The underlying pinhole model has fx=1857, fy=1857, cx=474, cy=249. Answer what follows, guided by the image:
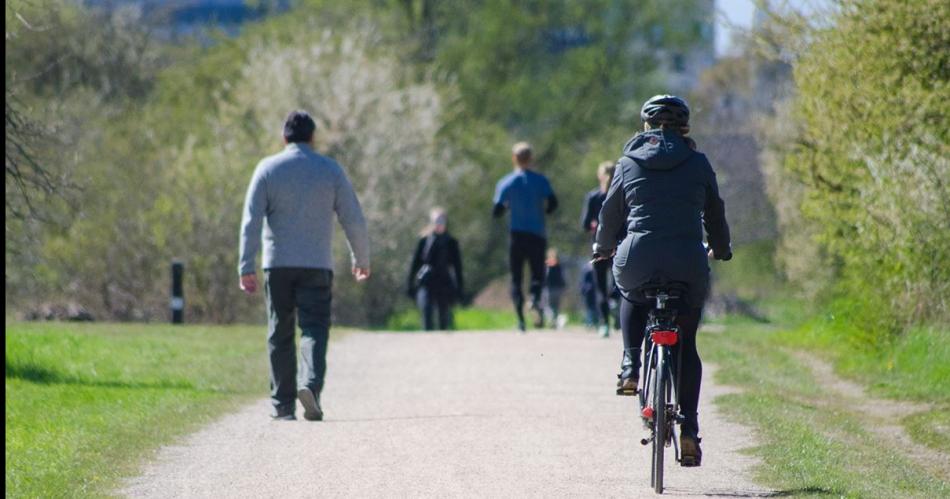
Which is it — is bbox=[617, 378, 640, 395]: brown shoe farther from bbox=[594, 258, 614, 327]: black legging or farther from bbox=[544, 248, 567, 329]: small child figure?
bbox=[544, 248, 567, 329]: small child figure

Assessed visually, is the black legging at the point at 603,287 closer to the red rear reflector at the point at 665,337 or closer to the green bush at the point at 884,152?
the green bush at the point at 884,152

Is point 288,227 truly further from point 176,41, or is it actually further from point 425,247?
point 176,41

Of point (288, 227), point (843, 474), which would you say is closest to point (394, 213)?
point (288, 227)

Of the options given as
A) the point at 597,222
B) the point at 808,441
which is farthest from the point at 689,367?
the point at 597,222

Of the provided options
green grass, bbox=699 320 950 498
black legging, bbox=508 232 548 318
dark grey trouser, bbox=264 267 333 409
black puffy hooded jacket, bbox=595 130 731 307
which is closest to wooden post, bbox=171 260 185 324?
black legging, bbox=508 232 548 318

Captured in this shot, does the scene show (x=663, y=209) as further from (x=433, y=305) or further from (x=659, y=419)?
(x=433, y=305)

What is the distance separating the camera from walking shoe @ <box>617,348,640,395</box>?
9.12m

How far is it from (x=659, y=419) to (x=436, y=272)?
1578 centimetres

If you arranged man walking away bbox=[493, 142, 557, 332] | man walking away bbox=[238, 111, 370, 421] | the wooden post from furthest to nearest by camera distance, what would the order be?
the wooden post < man walking away bbox=[493, 142, 557, 332] < man walking away bbox=[238, 111, 370, 421]

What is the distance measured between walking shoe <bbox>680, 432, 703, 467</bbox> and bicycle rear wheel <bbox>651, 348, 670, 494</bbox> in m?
0.14

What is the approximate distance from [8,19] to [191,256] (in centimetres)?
1524

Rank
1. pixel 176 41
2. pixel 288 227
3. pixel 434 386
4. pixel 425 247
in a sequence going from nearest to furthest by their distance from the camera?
pixel 288 227 < pixel 434 386 < pixel 425 247 < pixel 176 41

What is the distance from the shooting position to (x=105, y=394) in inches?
537

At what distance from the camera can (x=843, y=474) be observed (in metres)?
9.24
